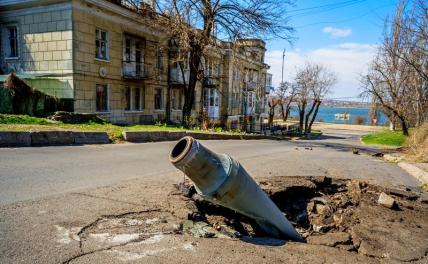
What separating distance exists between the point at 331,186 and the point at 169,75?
830 inches

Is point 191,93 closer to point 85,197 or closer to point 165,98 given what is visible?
point 165,98

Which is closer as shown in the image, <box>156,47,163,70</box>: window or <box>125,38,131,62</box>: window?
<box>125,38,131,62</box>: window

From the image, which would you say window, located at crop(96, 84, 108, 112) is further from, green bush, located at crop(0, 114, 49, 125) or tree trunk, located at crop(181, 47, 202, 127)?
green bush, located at crop(0, 114, 49, 125)

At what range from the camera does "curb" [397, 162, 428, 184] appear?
313 inches

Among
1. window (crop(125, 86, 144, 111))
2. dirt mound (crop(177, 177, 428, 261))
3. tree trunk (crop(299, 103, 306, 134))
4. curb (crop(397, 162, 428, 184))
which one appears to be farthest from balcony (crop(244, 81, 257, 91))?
dirt mound (crop(177, 177, 428, 261))

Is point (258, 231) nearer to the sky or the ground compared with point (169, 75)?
nearer to the ground

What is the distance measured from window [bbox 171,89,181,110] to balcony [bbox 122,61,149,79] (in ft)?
15.8

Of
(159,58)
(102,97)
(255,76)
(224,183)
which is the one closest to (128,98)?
(102,97)

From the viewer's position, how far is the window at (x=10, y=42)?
64.1 ft

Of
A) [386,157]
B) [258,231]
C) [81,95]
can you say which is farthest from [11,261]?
[81,95]

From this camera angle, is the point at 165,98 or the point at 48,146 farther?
the point at 165,98

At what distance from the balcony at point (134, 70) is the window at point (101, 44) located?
5.14ft

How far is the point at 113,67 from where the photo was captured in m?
20.5

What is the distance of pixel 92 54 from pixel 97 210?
1640 centimetres
